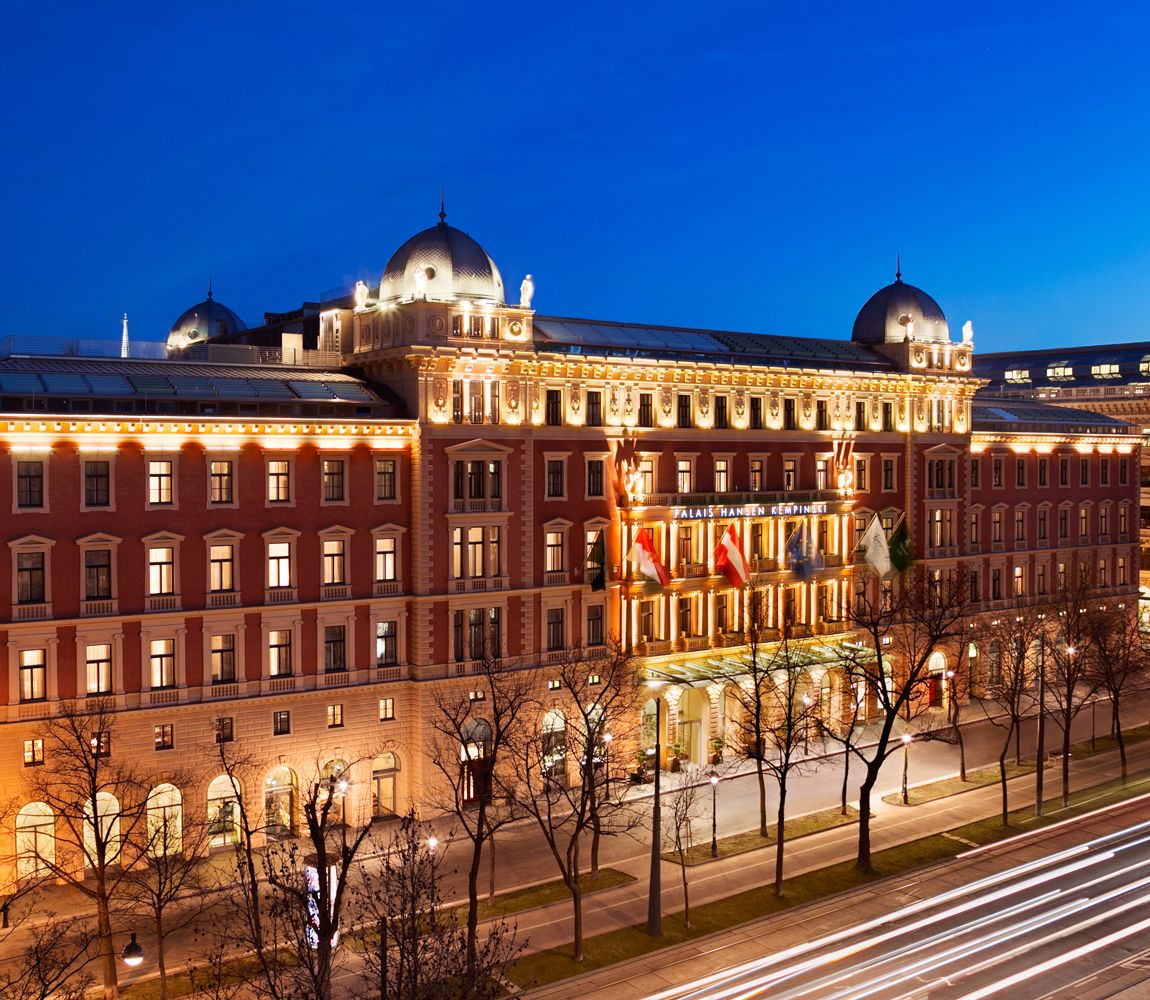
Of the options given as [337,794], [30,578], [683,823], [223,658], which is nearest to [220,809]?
[337,794]

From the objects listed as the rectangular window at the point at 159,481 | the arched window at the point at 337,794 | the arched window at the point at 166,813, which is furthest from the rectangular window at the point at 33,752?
the arched window at the point at 337,794

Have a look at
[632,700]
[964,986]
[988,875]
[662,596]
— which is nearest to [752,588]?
[662,596]

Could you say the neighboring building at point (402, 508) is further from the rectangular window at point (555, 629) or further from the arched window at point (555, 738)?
the arched window at point (555, 738)

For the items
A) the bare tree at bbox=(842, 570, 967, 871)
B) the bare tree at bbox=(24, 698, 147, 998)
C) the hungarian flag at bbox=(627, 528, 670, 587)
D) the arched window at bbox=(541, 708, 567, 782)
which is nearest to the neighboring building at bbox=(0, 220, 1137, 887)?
the bare tree at bbox=(24, 698, 147, 998)

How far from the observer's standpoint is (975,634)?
87500 millimetres

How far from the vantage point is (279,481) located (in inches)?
2408

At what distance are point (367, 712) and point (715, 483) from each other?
2701cm

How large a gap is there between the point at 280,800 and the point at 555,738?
1590cm

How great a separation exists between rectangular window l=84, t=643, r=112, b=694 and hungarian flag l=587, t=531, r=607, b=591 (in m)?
26.2

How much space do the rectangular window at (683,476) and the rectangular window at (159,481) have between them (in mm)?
30744

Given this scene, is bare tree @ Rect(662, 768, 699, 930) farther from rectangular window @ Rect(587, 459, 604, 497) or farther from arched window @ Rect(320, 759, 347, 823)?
rectangular window @ Rect(587, 459, 604, 497)

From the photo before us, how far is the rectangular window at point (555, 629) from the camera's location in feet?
228

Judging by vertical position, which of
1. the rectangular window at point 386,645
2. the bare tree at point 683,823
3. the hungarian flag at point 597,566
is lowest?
the bare tree at point 683,823

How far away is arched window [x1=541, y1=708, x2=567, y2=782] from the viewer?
219 feet
